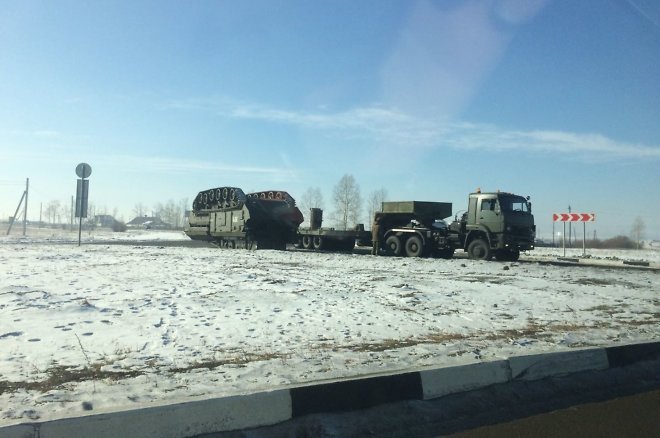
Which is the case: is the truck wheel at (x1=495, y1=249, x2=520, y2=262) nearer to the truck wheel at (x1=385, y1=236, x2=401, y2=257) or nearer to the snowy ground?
the truck wheel at (x1=385, y1=236, x2=401, y2=257)

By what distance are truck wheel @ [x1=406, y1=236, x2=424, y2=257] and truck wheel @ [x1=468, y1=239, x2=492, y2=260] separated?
234cm

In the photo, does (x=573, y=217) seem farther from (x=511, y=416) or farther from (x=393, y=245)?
(x=511, y=416)

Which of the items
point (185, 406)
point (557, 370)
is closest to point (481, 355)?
point (557, 370)

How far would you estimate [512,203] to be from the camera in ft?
75.6

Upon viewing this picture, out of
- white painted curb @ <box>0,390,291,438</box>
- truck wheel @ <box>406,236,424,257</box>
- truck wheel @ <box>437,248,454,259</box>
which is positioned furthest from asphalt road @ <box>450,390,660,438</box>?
truck wheel @ <box>406,236,424,257</box>

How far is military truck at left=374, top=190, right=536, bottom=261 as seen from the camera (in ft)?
74.7

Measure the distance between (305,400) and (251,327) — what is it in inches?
127

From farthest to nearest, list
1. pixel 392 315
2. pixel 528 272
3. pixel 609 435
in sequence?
pixel 528 272
pixel 392 315
pixel 609 435

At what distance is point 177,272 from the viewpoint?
13.9 meters

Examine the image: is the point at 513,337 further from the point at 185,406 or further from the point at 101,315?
the point at 101,315

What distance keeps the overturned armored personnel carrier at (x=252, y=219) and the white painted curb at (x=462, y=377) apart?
875 inches

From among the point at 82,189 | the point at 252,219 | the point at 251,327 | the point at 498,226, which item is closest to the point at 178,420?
the point at 251,327

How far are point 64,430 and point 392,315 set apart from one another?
5834 millimetres

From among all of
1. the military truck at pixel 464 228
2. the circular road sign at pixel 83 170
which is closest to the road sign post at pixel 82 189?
the circular road sign at pixel 83 170
